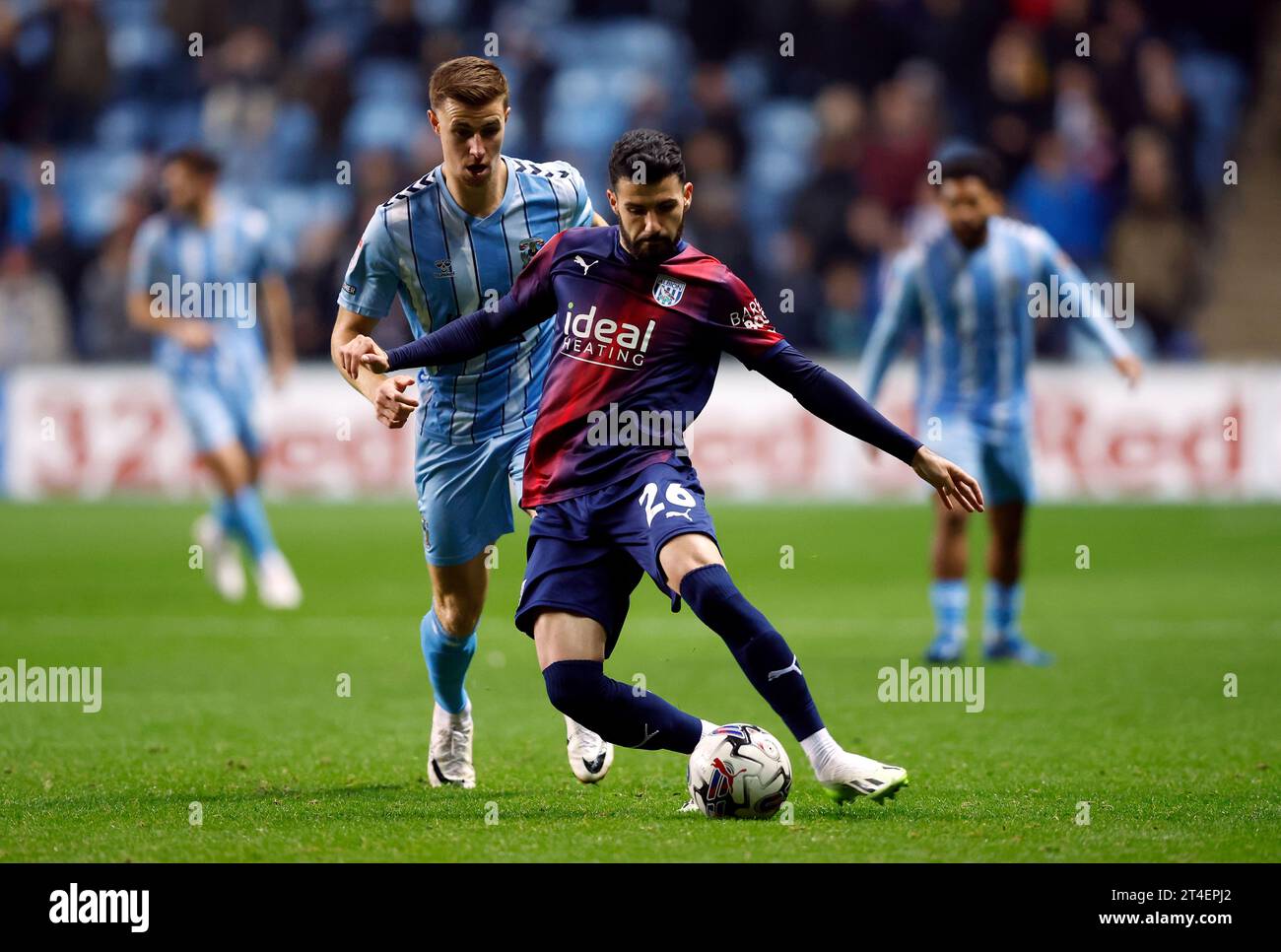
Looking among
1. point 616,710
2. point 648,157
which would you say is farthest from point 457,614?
point 648,157

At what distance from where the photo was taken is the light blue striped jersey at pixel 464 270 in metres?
6.24

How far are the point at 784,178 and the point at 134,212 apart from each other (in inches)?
270

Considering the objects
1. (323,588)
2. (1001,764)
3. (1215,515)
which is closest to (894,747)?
(1001,764)

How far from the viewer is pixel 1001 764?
6.60 meters

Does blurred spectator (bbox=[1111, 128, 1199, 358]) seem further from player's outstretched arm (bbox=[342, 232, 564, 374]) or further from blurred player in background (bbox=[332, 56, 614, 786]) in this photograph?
player's outstretched arm (bbox=[342, 232, 564, 374])

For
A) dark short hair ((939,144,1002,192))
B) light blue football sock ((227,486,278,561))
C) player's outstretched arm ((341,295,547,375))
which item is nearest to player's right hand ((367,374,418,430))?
player's outstretched arm ((341,295,547,375))

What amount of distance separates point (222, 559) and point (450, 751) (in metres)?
6.29

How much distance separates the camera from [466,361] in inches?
243

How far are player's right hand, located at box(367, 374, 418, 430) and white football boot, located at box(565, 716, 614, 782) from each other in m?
1.30

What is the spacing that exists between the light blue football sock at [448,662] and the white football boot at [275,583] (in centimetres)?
530

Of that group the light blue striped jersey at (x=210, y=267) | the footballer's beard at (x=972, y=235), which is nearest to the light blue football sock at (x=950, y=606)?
the footballer's beard at (x=972, y=235)

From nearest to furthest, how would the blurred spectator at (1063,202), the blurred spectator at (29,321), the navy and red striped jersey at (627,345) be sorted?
the navy and red striped jersey at (627,345) → the blurred spectator at (1063,202) → the blurred spectator at (29,321)

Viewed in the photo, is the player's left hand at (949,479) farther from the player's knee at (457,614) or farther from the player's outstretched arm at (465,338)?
the player's knee at (457,614)

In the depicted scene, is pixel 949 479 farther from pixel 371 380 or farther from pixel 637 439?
pixel 371 380
